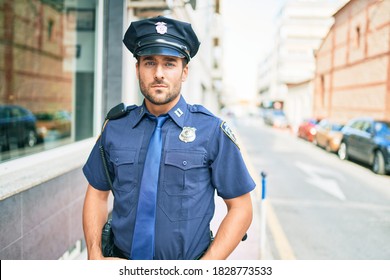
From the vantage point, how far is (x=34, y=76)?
45.5ft

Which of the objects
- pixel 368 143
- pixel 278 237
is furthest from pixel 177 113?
pixel 368 143

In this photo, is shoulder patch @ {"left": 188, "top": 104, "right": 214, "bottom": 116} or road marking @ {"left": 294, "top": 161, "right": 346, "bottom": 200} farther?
road marking @ {"left": 294, "top": 161, "right": 346, "bottom": 200}

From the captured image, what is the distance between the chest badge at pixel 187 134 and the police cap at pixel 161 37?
0.34 metres

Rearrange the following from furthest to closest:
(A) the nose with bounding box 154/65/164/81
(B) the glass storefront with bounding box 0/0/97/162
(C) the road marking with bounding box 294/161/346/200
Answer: (B) the glass storefront with bounding box 0/0/97/162, (C) the road marking with bounding box 294/161/346/200, (A) the nose with bounding box 154/65/164/81

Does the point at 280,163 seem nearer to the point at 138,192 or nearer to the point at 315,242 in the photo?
the point at 315,242

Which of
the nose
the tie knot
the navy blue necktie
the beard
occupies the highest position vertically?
the nose

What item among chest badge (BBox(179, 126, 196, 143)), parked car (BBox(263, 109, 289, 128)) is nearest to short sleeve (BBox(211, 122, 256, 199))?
chest badge (BBox(179, 126, 196, 143))

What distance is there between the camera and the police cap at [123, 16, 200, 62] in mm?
1726

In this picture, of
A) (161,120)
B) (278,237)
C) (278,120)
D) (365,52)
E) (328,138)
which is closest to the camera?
(161,120)

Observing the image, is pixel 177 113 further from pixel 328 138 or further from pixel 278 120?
pixel 278 120

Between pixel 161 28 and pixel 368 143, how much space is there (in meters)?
7.73

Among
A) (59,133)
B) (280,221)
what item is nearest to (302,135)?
(59,133)

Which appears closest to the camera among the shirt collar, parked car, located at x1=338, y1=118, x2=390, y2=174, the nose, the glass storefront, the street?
the nose

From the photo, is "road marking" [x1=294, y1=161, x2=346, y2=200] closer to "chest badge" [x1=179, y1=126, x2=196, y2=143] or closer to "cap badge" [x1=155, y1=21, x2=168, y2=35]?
"chest badge" [x1=179, y1=126, x2=196, y2=143]
